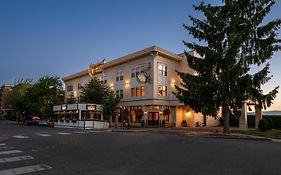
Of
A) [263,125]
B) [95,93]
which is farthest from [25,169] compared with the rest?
[95,93]

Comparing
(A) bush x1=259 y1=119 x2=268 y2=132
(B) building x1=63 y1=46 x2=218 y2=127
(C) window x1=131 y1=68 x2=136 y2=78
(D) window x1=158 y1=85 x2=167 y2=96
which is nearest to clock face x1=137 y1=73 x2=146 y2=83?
(B) building x1=63 y1=46 x2=218 y2=127

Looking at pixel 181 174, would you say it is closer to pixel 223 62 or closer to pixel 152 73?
pixel 223 62

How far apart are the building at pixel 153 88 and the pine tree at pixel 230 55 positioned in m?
13.4

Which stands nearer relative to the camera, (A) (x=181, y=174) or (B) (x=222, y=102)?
(A) (x=181, y=174)

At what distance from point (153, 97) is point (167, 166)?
30889 millimetres

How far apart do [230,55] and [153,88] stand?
17.1 meters

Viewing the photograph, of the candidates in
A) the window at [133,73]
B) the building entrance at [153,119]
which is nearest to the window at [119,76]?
the window at [133,73]

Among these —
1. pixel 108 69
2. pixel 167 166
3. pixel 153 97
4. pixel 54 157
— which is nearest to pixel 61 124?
pixel 108 69

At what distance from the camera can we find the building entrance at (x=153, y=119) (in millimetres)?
41938

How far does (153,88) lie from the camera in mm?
40281

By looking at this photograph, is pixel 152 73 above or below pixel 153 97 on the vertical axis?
above

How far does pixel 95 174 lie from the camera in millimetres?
7934

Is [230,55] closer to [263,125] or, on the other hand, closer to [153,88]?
[263,125]

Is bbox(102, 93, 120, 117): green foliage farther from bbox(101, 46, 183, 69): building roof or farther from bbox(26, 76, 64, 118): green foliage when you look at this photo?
bbox(26, 76, 64, 118): green foliage
